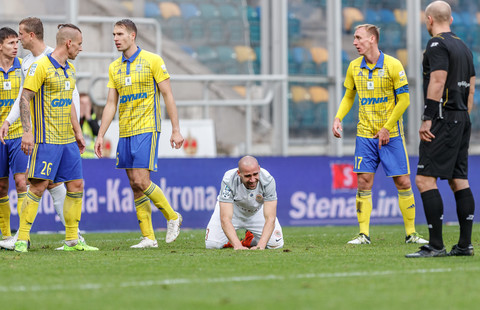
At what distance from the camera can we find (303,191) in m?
13.6

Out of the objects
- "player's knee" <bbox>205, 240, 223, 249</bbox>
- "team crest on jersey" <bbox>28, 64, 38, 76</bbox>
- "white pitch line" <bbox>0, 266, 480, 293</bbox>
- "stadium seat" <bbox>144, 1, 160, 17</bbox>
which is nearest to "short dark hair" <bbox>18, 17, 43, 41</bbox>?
"team crest on jersey" <bbox>28, 64, 38, 76</bbox>

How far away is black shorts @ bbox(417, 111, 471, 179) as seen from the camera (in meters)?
7.08

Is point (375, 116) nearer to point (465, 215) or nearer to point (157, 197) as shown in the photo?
point (465, 215)

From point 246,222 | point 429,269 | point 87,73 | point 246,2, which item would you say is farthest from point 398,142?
point 246,2

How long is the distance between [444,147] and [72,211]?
11.4 ft

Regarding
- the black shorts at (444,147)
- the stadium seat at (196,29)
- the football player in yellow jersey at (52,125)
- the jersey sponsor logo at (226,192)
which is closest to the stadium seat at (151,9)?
the stadium seat at (196,29)

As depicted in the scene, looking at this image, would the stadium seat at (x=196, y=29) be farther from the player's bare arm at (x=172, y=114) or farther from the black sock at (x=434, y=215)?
the black sock at (x=434, y=215)

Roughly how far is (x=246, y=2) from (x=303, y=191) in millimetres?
5582

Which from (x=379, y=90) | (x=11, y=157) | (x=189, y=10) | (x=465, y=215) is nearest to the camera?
(x=465, y=215)

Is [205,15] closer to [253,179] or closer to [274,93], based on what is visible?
[274,93]

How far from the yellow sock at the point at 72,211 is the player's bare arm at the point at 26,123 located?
0.71 metres

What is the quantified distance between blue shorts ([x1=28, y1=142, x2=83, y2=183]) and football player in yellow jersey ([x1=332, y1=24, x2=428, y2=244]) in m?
2.69

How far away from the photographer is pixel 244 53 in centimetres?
1756

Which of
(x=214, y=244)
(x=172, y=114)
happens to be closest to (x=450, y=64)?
(x=172, y=114)
